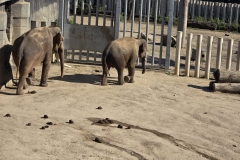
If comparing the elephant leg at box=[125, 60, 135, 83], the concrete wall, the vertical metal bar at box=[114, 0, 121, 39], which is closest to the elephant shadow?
the elephant leg at box=[125, 60, 135, 83]

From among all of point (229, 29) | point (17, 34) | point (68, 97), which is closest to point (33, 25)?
point (17, 34)

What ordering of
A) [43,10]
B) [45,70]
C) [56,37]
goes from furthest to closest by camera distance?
[43,10] < [56,37] < [45,70]

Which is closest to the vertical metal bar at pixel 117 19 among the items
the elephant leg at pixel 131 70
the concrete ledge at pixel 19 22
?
the elephant leg at pixel 131 70

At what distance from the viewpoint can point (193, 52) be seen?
1769cm

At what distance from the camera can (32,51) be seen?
448 inches

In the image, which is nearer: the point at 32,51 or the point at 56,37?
the point at 32,51

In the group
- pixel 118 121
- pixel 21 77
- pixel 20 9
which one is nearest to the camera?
pixel 118 121

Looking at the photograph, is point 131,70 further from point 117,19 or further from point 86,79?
point 117,19

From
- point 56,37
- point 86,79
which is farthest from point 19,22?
point 86,79

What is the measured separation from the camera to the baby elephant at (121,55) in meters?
12.8

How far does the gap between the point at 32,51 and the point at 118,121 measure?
91.7 inches

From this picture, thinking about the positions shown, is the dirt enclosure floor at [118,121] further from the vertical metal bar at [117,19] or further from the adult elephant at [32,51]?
the vertical metal bar at [117,19]

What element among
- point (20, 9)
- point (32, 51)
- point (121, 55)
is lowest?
point (121, 55)

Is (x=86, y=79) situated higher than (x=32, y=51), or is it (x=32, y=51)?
(x=32, y=51)
